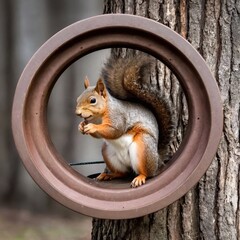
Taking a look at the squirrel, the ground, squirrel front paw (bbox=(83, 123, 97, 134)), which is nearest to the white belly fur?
the squirrel

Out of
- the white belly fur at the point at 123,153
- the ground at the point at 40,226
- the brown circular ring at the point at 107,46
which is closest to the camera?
the brown circular ring at the point at 107,46

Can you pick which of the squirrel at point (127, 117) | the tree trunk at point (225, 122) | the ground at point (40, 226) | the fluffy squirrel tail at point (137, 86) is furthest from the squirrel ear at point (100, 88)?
the ground at point (40, 226)

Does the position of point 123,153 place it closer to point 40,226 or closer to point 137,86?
point 137,86

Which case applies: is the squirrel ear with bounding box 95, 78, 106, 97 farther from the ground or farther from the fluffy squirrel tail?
the ground

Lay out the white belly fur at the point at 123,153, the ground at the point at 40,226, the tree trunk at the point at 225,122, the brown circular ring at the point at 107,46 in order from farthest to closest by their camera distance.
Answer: the ground at the point at 40,226, the tree trunk at the point at 225,122, the white belly fur at the point at 123,153, the brown circular ring at the point at 107,46

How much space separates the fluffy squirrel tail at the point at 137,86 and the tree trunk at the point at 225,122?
74mm

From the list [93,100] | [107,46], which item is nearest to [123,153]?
[93,100]

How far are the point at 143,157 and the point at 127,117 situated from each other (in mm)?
122

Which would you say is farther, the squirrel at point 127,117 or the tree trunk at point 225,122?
the tree trunk at point 225,122

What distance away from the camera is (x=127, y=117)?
187cm

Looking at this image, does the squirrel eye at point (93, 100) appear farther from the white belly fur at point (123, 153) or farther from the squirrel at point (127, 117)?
the white belly fur at point (123, 153)

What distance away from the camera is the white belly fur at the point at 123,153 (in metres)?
1.86

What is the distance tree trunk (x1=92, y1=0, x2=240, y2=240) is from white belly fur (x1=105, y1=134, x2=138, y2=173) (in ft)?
0.66

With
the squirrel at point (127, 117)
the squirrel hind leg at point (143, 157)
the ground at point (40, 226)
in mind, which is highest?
the ground at point (40, 226)
